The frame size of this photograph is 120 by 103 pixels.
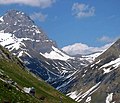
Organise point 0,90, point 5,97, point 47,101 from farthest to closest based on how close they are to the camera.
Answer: point 47,101 < point 0,90 < point 5,97

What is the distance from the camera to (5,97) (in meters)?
54.1

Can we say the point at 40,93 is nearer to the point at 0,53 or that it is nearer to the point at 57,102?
the point at 57,102

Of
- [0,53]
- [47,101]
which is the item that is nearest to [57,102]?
[47,101]

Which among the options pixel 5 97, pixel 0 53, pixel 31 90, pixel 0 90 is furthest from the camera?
pixel 0 53

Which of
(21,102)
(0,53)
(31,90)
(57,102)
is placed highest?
(0,53)

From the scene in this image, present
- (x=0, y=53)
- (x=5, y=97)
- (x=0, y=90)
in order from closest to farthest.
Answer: (x=5, y=97) → (x=0, y=90) → (x=0, y=53)

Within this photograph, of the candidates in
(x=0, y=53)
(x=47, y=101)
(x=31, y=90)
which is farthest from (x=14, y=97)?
(x=0, y=53)

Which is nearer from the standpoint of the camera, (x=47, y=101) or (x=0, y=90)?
(x=0, y=90)

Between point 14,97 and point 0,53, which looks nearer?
point 14,97

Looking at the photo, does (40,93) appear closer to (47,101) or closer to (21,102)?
(47,101)

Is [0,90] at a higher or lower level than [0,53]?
lower

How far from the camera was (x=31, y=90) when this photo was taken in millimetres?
89938

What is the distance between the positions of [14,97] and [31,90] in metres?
34.0

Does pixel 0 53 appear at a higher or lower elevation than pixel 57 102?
higher
